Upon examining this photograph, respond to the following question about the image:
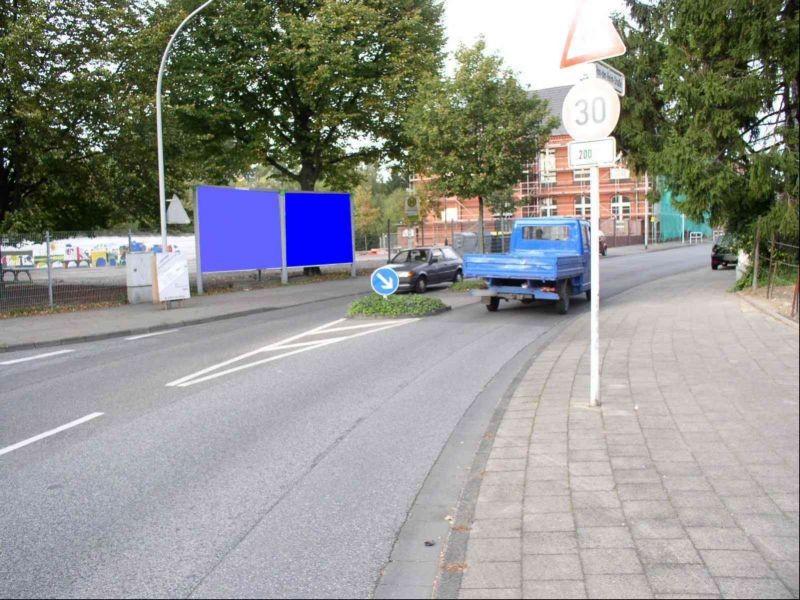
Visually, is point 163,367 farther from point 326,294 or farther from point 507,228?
point 507,228

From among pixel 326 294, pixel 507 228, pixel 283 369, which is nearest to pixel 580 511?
pixel 283 369

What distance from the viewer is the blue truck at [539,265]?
14547mm

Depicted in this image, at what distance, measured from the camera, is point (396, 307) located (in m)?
15.4

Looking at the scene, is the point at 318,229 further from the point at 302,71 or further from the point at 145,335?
the point at 145,335

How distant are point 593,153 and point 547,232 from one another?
10.7 meters

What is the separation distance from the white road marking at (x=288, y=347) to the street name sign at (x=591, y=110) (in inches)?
218

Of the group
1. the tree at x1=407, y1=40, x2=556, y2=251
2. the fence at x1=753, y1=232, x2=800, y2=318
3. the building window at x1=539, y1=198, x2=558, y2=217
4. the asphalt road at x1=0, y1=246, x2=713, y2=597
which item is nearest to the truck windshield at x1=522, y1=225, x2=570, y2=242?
the fence at x1=753, y1=232, x2=800, y2=318

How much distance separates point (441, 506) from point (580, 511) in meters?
0.94

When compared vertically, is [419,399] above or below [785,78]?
below

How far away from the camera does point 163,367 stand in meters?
10.1

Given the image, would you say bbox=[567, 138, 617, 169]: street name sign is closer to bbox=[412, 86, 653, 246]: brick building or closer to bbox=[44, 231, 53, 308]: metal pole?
bbox=[44, 231, 53, 308]: metal pole

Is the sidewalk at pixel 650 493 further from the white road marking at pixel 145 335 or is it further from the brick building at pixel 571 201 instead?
the brick building at pixel 571 201

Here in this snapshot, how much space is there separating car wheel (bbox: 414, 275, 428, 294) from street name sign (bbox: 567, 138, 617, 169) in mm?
15469

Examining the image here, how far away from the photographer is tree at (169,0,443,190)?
82.7 ft
